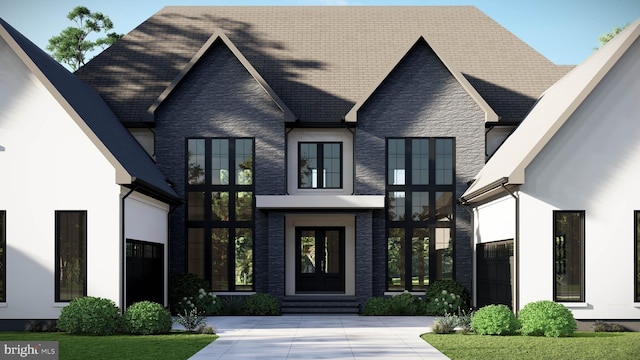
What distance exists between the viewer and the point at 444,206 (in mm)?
30812

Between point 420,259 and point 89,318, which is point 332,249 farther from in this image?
point 89,318

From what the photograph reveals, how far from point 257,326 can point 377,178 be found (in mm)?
8418

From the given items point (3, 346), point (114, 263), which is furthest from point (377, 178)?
point (3, 346)

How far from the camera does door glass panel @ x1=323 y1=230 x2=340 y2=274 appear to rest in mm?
32406

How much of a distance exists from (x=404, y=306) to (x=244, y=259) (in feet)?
19.9

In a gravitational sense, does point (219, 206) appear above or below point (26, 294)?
above

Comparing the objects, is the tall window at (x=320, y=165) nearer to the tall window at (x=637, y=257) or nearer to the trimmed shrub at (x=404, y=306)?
the trimmed shrub at (x=404, y=306)

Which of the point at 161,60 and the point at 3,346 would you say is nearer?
the point at 3,346

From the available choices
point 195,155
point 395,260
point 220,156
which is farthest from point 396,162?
point 195,155

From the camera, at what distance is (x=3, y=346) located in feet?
58.7

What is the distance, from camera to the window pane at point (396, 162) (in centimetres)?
3088

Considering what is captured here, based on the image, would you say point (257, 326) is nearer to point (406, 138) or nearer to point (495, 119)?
point (406, 138)

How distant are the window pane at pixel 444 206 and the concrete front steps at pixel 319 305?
14.3ft

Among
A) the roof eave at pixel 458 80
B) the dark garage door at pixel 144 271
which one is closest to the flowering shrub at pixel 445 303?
the roof eave at pixel 458 80
